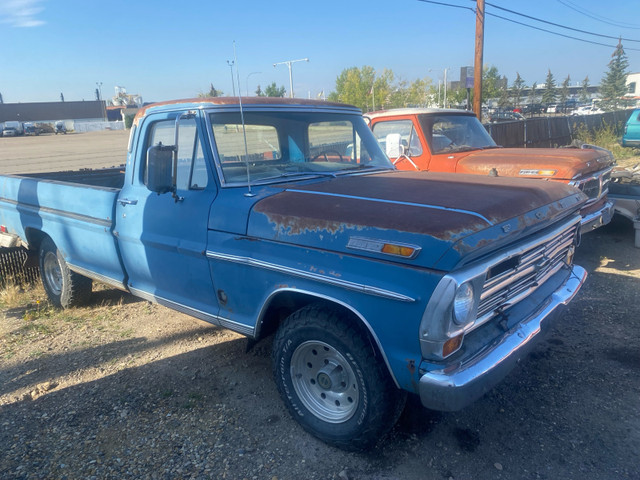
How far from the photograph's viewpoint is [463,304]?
230 cm

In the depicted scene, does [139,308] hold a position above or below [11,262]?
below

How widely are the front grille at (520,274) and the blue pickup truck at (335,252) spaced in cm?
1

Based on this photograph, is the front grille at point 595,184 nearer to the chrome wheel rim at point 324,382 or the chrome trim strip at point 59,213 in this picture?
the chrome wheel rim at point 324,382

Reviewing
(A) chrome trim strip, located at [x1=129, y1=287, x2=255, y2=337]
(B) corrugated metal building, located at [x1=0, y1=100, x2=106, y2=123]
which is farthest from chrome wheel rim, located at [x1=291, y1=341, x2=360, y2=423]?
(B) corrugated metal building, located at [x1=0, y1=100, x2=106, y2=123]

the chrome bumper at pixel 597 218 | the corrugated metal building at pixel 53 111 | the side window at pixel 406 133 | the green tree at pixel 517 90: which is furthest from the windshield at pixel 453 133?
the corrugated metal building at pixel 53 111

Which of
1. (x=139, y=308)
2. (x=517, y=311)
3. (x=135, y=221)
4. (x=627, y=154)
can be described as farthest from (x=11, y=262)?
(x=627, y=154)

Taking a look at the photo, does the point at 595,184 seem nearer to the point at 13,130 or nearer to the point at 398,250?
the point at 398,250

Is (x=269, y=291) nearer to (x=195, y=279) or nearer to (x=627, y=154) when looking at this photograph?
(x=195, y=279)

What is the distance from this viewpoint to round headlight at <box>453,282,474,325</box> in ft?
7.41

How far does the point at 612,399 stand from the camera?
3.24 metres

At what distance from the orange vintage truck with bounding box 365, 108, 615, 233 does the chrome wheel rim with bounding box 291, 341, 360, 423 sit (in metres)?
3.16

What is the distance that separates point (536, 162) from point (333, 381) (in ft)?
14.1

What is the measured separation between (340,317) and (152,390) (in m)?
1.79

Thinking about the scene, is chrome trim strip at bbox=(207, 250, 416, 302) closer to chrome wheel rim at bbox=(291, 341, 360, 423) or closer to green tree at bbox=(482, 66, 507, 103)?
chrome wheel rim at bbox=(291, 341, 360, 423)
